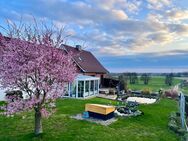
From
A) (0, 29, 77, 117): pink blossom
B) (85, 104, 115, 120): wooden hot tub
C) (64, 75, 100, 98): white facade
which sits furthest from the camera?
(64, 75, 100, 98): white facade

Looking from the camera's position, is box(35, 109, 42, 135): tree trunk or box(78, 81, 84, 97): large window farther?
box(78, 81, 84, 97): large window

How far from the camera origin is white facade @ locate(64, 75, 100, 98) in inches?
1054

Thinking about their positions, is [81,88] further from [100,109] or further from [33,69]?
[33,69]

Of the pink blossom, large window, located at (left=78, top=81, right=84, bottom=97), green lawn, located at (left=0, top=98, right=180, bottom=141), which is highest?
the pink blossom

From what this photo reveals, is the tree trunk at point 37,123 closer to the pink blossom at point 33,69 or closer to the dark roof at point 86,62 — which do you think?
the pink blossom at point 33,69

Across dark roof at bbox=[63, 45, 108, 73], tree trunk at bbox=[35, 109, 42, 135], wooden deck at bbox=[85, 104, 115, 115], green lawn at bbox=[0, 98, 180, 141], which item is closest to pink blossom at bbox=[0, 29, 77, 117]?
tree trunk at bbox=[35, 109, 42, 135]

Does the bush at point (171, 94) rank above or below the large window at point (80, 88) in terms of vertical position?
below

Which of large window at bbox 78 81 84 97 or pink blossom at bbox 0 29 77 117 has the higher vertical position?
A: pink blossom at bbox 0 29 77 117

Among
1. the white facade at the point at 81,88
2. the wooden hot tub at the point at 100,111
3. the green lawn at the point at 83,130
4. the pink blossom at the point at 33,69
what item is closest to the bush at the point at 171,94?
the white facade at the point at 81,88

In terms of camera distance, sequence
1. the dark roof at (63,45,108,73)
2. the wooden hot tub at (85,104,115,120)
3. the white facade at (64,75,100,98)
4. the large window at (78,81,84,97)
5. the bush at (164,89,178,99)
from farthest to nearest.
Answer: the bush at (164,89,178,99) → the dark roof at (63,45,108,73) → the large window at (78,81,84,97) → the white facade at (64,75,100,98) → the wooden hot tub at (85,104,115,120)

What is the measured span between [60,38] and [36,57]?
1.68 metres

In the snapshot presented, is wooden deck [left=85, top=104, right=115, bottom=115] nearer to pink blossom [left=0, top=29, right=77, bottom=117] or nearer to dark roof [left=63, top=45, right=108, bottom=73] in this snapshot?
pink blossom [left=0, top=29, right=77, bottom=117]

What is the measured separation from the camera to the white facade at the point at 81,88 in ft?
87.8

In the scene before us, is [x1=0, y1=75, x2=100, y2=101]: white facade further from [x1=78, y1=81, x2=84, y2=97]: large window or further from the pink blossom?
the pink blossom
